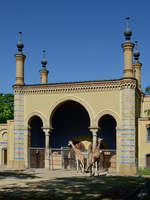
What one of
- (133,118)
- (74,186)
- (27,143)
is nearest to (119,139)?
(133,118)

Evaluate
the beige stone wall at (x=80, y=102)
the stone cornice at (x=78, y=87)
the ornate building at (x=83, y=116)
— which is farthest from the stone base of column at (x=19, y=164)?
the stone cornice at (x=78, y=87)

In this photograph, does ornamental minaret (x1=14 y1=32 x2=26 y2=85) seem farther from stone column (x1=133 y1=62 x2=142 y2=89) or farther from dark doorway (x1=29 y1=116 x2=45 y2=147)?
stone column (x1=133 y1=62 x2=142 y2=89)

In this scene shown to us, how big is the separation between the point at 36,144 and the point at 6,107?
20.4 meters

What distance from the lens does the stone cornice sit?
91.5 ft

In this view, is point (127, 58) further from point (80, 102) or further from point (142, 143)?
point (142, 143)

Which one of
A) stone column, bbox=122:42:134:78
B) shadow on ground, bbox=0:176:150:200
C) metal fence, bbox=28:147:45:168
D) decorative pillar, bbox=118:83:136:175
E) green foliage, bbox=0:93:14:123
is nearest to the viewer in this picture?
shadow on ground, bbox=0:176:150:200

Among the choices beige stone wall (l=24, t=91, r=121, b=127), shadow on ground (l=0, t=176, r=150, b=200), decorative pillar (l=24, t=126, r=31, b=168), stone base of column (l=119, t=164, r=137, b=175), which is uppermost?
beige stone wall (l=24, t=91, r=121, b=127)

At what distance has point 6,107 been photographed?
174 ft

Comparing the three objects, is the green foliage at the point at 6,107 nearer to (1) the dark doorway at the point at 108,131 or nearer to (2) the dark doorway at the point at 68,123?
(2) the dark doorway at the point at 68,123

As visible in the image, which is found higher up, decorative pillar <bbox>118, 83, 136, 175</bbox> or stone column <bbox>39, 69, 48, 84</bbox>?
stone column <bbox>39, 69, 48, 84</bbox>

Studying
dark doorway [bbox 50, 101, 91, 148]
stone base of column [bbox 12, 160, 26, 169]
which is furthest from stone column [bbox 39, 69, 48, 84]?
stone base of column [bbox 12, 160, 26, 169]

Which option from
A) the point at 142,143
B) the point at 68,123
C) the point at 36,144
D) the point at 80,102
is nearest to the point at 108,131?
the point at 142,143

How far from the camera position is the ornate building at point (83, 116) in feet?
90.8

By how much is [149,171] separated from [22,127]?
12.3m
